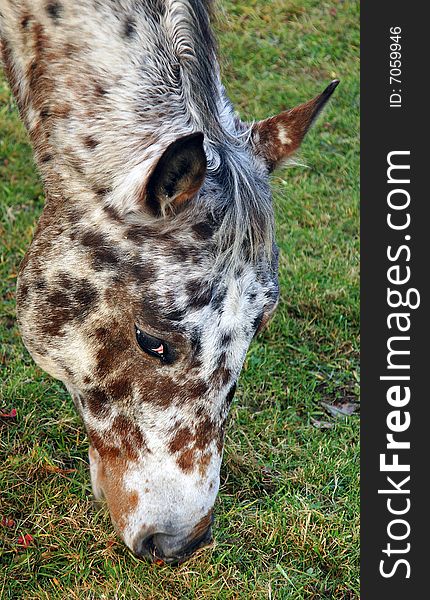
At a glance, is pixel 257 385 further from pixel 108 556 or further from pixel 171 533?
pixel 171 533

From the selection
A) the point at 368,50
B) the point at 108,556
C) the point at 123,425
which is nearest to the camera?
the point at 123,425

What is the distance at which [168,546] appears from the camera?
108 inches

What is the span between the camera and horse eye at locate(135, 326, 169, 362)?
2.59m

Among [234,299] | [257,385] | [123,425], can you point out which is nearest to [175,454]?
[123,425]

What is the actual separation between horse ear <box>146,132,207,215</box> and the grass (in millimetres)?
574

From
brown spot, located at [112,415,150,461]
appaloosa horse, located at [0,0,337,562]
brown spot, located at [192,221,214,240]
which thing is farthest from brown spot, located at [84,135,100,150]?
brown spot, located at [112,415,150,461]

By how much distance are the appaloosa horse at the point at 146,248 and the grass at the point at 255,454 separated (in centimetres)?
38

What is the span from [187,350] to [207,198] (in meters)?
0.48

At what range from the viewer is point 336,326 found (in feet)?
15.9

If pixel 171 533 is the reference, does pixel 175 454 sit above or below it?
above

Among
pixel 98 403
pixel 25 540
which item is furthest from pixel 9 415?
pixel 98 403

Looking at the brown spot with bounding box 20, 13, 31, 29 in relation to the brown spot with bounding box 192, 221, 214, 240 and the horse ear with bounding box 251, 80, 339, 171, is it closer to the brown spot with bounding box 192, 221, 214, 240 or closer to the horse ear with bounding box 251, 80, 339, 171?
the horse ear with bounding box 251, 80, 339, 171

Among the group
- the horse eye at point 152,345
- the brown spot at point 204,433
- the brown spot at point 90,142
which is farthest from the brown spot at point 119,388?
the brown spot at point 90,142

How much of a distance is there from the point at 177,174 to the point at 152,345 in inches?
21.5
